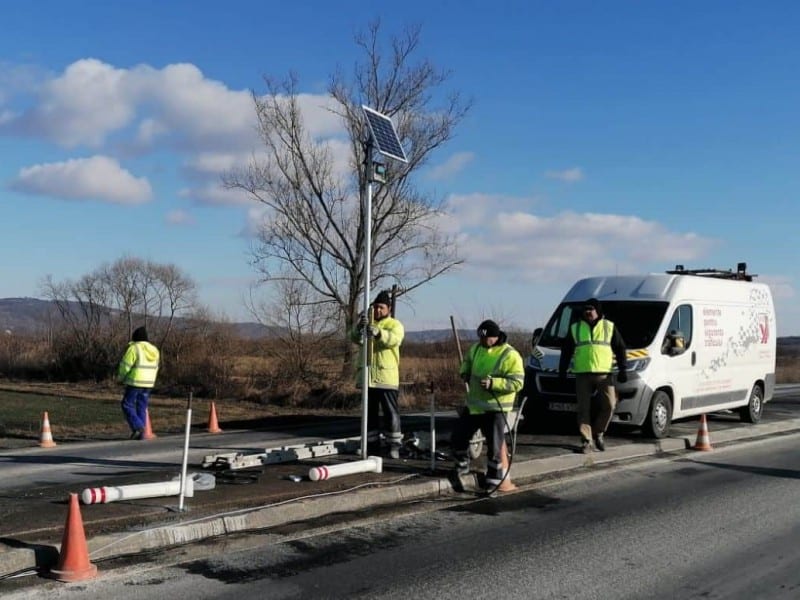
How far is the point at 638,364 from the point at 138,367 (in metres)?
7.72

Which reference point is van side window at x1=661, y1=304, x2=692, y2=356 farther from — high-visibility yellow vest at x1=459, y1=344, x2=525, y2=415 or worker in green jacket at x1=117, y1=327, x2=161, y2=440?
worker in green jacket at x1=117, y1=327, x2=161, y2=440

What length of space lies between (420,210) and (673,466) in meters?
18.1

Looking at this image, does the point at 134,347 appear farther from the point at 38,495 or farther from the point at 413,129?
the point at 413,129

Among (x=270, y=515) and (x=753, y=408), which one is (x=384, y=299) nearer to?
(x=270, y=515)

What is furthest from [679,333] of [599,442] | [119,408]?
[119,408]

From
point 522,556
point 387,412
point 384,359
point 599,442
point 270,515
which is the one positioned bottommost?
point 522,556

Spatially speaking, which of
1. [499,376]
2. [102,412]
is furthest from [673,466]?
[102,412]

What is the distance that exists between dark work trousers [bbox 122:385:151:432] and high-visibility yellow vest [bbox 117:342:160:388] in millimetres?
180

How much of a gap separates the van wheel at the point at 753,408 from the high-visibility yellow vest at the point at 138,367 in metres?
10.3

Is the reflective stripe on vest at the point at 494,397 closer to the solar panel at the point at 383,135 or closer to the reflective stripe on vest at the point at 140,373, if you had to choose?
the solar panel at the point at 383,135

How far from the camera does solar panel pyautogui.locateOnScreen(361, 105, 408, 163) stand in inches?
352

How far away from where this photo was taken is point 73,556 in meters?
5.45

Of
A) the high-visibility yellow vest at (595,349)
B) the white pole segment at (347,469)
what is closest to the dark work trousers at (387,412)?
the white pole segment at (347,469)

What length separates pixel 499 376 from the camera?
8352 millimetres
